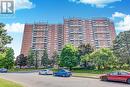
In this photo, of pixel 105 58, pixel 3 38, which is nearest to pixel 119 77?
pixel 3 38

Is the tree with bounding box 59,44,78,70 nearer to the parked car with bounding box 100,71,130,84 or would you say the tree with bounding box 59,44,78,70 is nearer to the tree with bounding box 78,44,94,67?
the tree with bounding box 78,44,94,67

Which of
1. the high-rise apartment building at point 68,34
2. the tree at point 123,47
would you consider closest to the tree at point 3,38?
the tree at point 123,47

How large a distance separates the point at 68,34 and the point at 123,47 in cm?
9859

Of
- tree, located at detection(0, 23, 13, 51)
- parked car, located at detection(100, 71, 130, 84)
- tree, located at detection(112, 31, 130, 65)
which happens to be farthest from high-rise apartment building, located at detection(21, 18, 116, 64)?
parked car, located at detection(100, 71, 130, 84)

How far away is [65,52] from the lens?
80.6m

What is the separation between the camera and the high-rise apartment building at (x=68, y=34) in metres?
166

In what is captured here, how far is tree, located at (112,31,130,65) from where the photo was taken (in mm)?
65812

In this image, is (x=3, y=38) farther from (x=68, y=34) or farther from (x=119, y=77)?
(x=68, y=34)

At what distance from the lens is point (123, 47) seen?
6781 centimetres

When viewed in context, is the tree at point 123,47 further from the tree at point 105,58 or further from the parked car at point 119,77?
the parked car at point 119,77

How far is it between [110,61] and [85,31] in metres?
103

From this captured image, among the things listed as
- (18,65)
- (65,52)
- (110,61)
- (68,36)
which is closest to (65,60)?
(65,52)

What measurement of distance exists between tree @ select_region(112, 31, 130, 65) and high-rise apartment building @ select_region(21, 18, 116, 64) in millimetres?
93829

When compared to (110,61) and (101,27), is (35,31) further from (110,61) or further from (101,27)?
(110,61)
